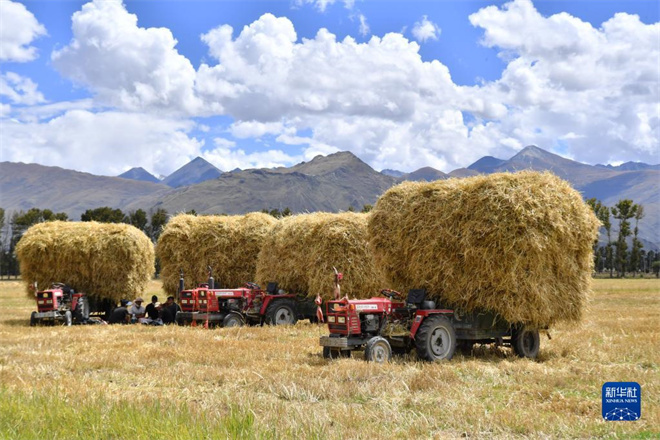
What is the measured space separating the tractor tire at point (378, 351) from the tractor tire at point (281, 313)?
312 inches

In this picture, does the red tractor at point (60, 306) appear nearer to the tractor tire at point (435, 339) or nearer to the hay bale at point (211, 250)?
the hay bale at point (211, 250)

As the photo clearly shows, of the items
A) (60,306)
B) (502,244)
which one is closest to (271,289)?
(60,306)

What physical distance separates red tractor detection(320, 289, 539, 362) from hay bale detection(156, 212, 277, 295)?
11.6 m

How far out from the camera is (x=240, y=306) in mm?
19938

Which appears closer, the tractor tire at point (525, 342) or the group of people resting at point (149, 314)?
the tractor tire at point (525, 342)

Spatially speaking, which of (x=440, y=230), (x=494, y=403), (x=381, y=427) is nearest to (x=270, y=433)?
(x=381, y=427)

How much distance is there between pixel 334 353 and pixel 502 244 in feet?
12.8

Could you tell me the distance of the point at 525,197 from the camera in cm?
1213

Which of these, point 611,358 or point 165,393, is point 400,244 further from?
point 165,393

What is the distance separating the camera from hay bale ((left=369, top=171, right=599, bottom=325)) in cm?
1209

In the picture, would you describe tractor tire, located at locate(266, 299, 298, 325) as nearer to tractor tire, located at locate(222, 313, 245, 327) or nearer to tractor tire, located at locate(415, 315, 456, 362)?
tractor tire, located at locate(222, 313, 245, 327)

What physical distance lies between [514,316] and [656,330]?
6279 millimetres

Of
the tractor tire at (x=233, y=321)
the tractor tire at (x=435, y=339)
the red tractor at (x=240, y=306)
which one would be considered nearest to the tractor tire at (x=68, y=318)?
the red tractor at (x=240, y=306)

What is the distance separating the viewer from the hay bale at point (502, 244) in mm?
12094
